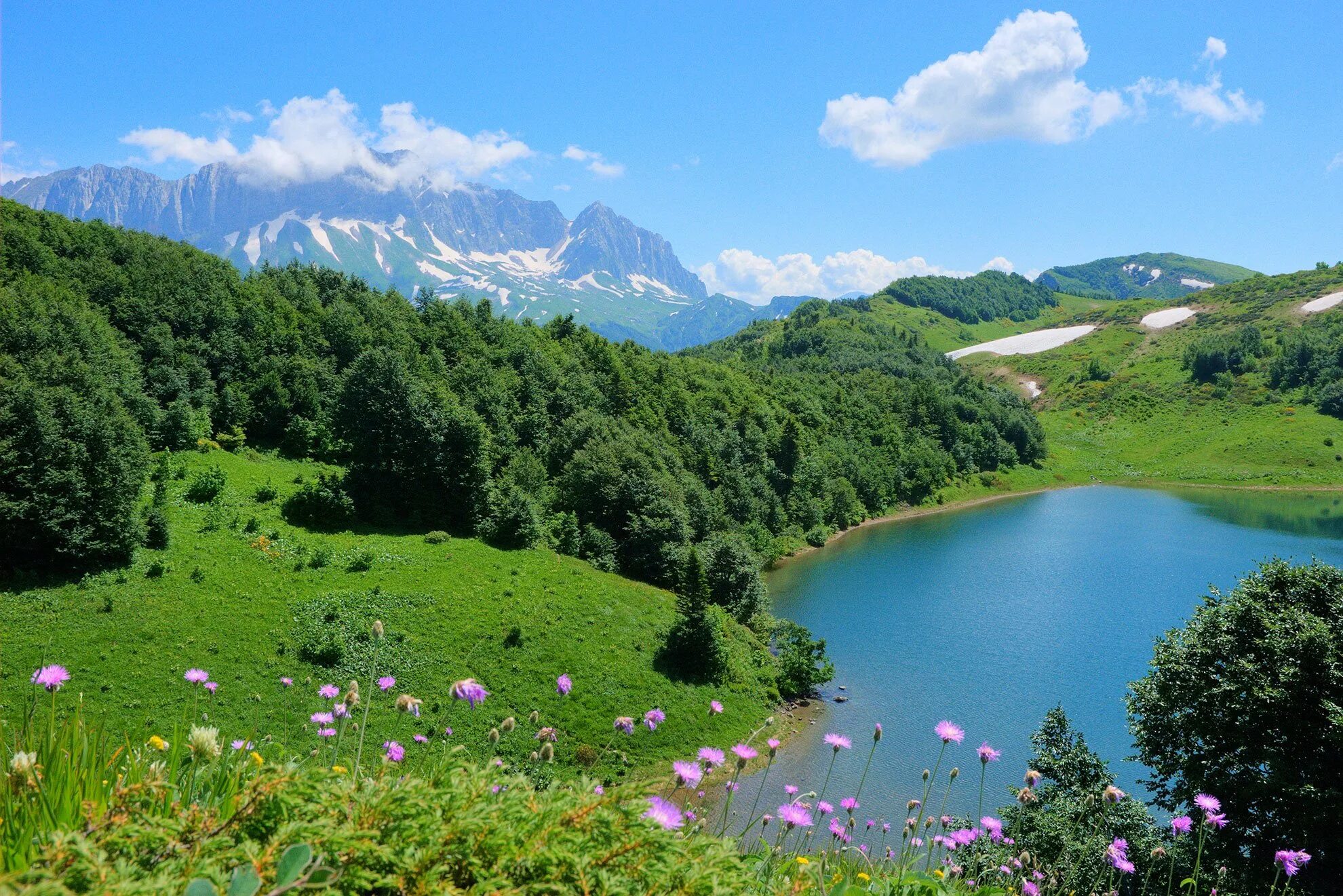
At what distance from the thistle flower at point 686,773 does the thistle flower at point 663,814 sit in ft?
1.40

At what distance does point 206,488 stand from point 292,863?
3848 cm

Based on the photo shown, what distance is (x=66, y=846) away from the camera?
168 cm

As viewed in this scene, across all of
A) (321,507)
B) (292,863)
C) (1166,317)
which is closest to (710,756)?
(292,863)

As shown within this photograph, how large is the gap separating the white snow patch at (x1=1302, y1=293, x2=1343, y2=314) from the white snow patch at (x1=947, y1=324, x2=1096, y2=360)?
35.3m

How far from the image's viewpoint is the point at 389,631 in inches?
1000

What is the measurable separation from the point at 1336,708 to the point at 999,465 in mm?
83698

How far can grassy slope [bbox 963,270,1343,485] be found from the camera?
90438 millimetres

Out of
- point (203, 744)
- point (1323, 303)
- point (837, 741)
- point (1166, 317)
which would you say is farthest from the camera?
point (1166, 317)

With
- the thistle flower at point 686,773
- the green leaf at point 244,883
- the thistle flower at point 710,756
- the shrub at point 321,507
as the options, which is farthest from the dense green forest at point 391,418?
the green leaf at point 244,883

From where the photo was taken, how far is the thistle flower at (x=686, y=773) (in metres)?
3.66

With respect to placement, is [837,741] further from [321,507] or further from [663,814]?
[321,507]

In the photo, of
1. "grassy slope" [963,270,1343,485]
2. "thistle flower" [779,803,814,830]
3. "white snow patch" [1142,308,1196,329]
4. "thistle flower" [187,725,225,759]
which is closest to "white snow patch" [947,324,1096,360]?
"grassy slope" [963,270,1343,485]

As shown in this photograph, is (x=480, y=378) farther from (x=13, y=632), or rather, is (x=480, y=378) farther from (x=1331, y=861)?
(x=1331, y=861)

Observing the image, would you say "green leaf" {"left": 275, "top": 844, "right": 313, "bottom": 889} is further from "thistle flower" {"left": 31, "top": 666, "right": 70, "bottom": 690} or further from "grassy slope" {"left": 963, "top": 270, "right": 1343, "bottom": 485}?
"grassy slope" {"left": 963, "top": 270, "right": 1343, "bottom": 485}
